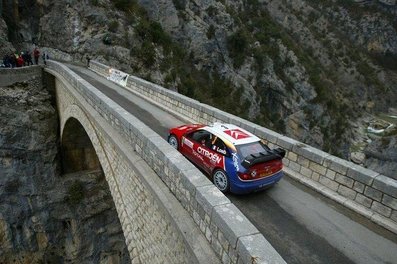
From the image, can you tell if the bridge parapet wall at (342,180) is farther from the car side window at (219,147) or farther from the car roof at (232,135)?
the car side window at (219,147)

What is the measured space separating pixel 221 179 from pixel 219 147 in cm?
74

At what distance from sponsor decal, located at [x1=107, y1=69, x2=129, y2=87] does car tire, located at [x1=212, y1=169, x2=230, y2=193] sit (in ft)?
45.9

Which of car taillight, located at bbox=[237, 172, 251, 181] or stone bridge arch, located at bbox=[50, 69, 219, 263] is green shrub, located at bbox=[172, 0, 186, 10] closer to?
stone bridge arch, located at bbox=[50, 69, 219, 263]

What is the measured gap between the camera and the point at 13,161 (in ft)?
60.2

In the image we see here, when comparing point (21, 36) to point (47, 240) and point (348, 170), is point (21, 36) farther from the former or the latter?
point (348, 170)

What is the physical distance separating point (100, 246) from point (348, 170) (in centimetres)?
1655

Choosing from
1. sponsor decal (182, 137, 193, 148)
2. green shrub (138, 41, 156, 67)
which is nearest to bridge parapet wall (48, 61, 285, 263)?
sponsor decal (182, 137, 193, 148)

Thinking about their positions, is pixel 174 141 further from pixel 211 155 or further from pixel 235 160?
pixel 235 160

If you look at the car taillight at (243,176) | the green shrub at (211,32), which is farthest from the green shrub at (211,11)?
the car taillight at (243,176)

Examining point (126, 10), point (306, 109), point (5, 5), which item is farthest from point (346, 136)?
point (5, 5)

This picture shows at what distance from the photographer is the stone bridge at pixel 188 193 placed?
Result: 169 inches

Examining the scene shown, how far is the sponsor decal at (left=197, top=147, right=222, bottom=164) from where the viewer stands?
22.6 feet

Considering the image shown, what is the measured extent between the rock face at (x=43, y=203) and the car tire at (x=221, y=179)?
46.3 ft

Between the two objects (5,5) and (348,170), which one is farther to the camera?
(5,5)
